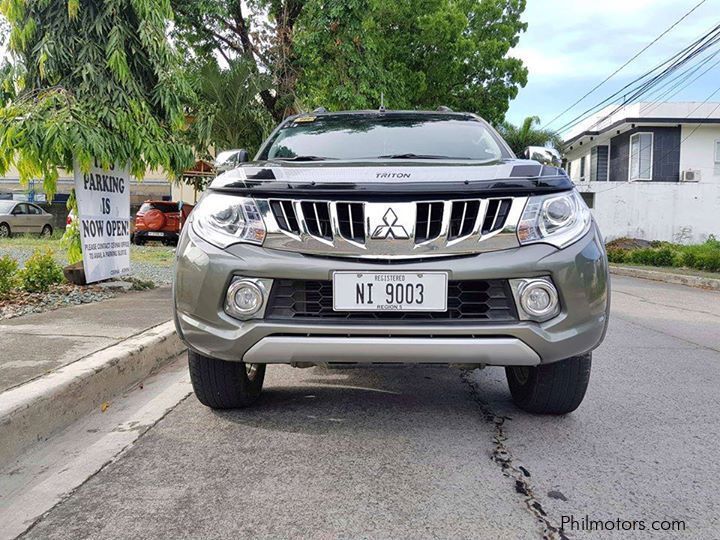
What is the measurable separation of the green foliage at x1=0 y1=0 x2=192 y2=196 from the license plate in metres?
4.33

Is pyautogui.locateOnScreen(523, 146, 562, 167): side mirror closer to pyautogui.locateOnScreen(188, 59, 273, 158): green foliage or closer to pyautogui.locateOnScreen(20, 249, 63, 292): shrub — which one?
pyautogui.locateOnScreen(20, 249, 63, 292): shrub

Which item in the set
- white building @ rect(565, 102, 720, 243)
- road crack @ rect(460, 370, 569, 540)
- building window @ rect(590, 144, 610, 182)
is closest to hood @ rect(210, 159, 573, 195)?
road crack @ rect(460, 370, 569, 540)

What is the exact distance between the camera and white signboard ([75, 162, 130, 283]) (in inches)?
262

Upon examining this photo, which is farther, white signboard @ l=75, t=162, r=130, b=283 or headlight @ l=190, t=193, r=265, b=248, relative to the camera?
white signboard @ l=75, t=162, r=130, b=283

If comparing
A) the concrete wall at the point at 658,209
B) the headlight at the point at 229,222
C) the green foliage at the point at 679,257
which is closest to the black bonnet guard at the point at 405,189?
the headlight at the point at 229,222

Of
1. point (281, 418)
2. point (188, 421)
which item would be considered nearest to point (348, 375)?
point (281, 418)

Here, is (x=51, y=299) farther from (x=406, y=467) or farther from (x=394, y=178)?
(x=406, y=467)

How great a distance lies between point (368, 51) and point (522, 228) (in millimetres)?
12460

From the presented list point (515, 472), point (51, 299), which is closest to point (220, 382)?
point (515, 472)

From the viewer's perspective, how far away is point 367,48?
1409 cm

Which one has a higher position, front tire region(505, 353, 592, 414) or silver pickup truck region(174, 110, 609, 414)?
silver pickup truck region(174, 110, 609, 414)

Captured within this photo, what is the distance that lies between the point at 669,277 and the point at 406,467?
13.4 metres

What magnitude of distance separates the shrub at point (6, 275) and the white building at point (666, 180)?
22.5 metres

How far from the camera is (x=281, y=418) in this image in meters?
3.23
